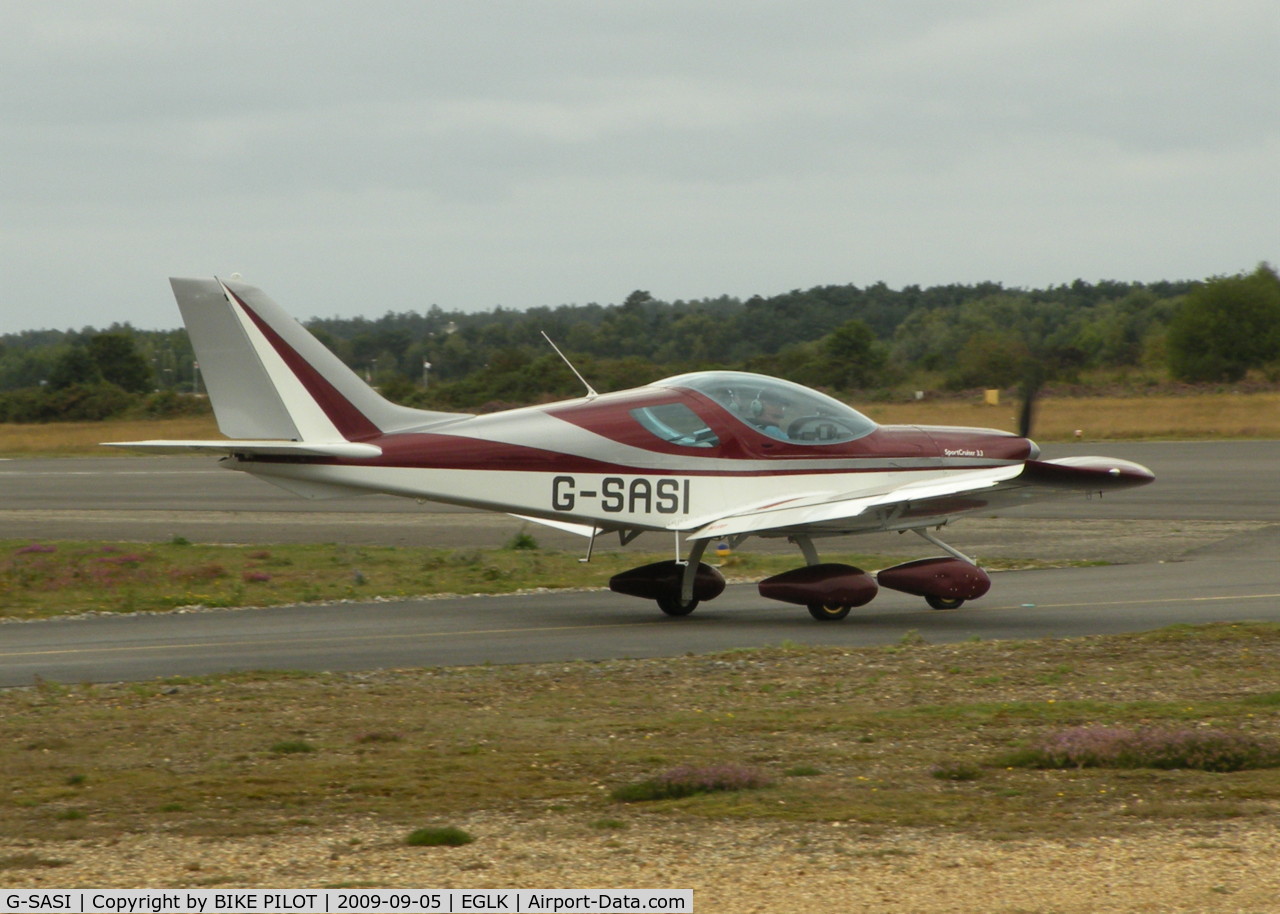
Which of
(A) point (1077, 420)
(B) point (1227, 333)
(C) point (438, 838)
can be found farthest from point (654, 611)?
(B) point (1227, 333)

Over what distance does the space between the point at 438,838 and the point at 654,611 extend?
10.9 m

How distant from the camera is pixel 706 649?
1462 centimetres

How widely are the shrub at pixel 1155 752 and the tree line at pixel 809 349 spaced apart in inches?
2051

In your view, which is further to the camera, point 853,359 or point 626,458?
point 853,359

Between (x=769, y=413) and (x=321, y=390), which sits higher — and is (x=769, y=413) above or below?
below

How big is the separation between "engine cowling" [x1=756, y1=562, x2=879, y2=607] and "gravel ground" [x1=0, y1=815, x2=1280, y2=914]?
28.7 ft

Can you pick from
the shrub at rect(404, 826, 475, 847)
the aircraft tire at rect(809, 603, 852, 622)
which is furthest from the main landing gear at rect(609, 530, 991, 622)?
the shrub at rect(404, 826, 475, 847)

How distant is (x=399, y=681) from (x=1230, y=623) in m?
8.59

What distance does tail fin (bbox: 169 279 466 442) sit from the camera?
1606cm

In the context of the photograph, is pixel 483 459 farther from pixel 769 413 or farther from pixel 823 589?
pixel 823 589

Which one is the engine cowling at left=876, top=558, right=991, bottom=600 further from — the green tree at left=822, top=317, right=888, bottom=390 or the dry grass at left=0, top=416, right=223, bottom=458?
the green tree at left=822, top=317, right=888, bottom=390

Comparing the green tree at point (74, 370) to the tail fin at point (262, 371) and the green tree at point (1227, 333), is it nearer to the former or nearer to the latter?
the green tree at point (1227, 333)

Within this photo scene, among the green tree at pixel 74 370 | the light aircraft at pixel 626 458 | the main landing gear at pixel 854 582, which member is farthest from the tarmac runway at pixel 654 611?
the green tree at pixel 74 370

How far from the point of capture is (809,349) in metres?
85.4
